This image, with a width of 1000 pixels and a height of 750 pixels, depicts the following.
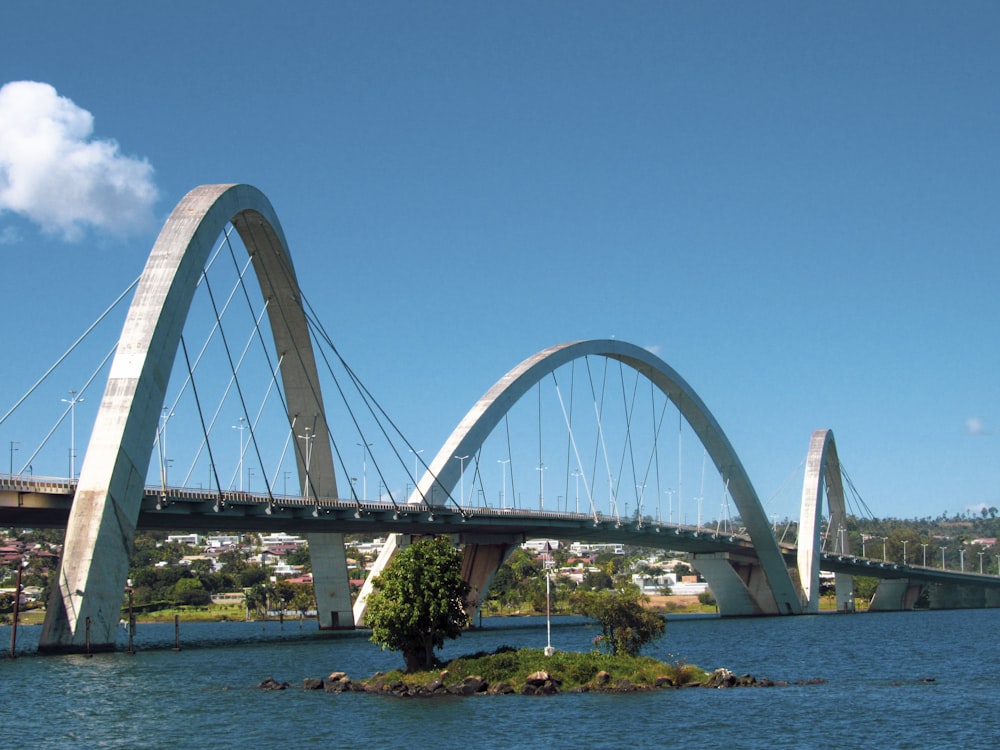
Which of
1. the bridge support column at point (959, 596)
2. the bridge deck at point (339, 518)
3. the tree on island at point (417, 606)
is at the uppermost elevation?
the bridge deck at point (339, 518)

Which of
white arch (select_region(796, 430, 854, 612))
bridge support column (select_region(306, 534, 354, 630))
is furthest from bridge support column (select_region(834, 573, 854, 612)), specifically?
bridge support column (select_region(306, 534, 354, 630))

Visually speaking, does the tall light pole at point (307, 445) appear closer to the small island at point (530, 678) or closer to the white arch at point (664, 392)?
the white arch at point (664, 392)

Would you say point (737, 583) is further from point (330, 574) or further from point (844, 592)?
point (330, 574)

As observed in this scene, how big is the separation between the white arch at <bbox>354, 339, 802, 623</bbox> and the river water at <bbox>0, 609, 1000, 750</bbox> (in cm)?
2051

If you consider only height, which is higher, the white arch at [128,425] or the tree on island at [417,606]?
the white arch at [128,425]

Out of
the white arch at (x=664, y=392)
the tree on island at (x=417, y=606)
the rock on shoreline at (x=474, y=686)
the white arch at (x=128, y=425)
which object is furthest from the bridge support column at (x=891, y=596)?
the tree on island at (x=417, y=606)

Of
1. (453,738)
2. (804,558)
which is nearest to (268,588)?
(804,558)

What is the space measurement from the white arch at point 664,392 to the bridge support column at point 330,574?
4.39 feet

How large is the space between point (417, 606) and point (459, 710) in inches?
238

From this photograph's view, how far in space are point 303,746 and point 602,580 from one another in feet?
516

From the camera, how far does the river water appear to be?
3675 centimetres

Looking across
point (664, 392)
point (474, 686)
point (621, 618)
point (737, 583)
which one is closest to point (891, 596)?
point (737, 583)

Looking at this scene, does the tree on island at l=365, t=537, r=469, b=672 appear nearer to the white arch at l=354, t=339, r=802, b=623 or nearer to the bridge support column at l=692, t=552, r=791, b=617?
the white arch at l=354, t=339, r=802, b=623

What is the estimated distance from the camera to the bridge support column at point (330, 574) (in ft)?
289
